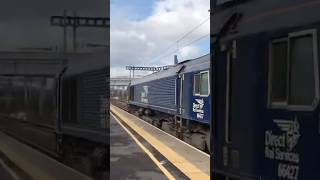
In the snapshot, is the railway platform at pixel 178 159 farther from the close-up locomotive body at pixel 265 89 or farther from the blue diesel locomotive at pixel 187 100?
the close-up locomotive body at pixel 265 89

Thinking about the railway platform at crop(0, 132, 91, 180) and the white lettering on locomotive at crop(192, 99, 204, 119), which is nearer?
the railway platform at crop(0, 132, 91, 180)

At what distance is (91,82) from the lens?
2.45 meters

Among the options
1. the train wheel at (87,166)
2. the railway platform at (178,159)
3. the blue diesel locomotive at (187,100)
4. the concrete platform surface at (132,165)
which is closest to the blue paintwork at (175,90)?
the blue diesel locomotive at (187,100)

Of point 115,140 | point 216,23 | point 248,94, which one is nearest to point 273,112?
point 248,94

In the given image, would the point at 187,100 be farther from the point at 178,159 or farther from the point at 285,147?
the point at 285,147

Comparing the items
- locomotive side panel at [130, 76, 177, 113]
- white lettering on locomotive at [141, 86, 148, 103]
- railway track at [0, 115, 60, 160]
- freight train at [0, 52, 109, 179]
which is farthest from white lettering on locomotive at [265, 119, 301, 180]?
white lettering on locomotive at [141, 86, 148, 103]

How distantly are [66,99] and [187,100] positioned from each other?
50.3ft

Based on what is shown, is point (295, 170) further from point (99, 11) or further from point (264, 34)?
point (99, 11)

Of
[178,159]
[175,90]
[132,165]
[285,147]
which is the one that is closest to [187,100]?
[175,90]

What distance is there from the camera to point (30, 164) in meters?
2.44

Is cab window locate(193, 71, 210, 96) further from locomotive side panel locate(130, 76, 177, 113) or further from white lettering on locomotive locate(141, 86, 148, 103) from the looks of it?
white lettering on locomotive locate(141, 86, 148, 103)

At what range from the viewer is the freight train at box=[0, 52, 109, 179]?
2408 millimetres

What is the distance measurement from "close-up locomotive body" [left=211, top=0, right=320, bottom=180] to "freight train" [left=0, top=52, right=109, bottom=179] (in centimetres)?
75

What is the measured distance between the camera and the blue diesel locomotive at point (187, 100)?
1520cm
